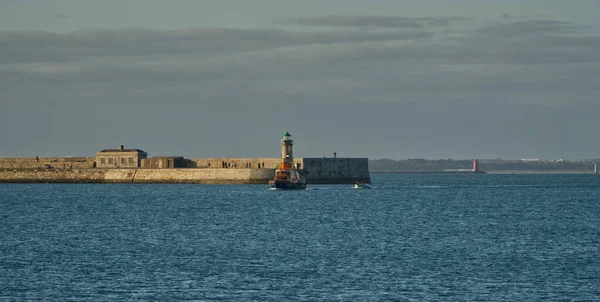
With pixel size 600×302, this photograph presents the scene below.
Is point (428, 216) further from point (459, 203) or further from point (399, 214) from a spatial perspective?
point (459, 203)

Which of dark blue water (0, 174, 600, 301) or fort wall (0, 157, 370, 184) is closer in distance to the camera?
dark blue water (0, 174, 600, 301)

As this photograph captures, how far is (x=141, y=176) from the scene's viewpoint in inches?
5285

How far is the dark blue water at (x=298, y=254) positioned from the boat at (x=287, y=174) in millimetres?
35126

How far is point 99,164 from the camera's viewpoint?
13862cm

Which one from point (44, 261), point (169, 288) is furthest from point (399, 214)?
point (169, 288)

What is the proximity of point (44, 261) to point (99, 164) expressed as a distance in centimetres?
9962

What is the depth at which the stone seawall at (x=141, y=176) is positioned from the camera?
416ft

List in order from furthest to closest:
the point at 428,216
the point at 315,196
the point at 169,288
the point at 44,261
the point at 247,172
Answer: the point at 247,172
the point at 315,196
the point at 428,216
the point at 44,261
the point at 169,288

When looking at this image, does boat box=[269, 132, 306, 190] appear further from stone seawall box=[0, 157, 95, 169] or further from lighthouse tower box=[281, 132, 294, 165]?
stone seawall box=[0, 157, 95, 169]

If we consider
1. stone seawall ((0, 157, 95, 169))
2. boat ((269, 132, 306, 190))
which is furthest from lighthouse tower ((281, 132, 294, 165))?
stone seawall ((0, 157, 95, 169))

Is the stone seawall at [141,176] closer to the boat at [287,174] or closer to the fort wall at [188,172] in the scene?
the fort wall at [188,172]

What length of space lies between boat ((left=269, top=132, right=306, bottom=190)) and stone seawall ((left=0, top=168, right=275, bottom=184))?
134 inches

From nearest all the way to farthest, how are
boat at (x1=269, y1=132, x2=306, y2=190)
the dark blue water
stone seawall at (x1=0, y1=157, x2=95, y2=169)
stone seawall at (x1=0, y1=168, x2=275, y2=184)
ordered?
the dark blue water < boat at (x1=269, y1=132, x2=306, y2=190) < stone seawall at (x1=0, y1=168, x2=275, y2=184) < stone seawall at (x1=0, y1=157, x2=95, y2=169)

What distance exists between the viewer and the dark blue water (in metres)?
33.1
